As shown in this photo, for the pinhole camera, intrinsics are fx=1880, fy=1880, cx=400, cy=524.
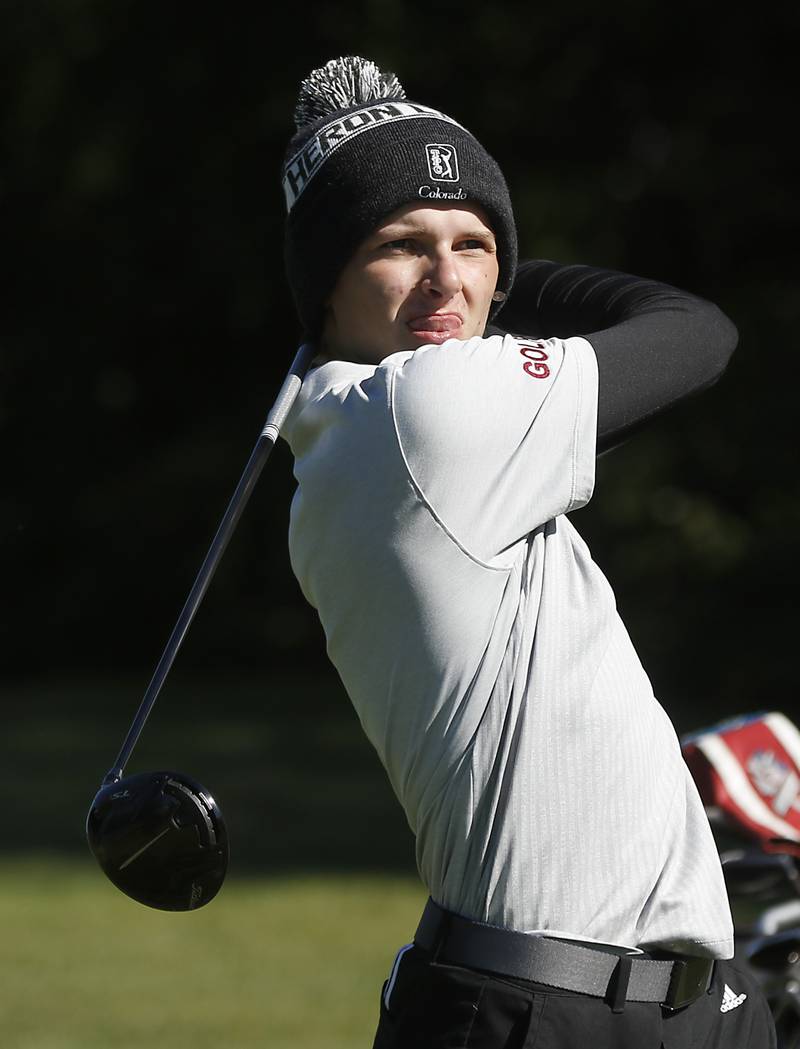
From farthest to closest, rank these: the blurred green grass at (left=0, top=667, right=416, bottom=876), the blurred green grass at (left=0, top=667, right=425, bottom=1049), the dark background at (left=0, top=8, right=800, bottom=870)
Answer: the dark background at (left=0, top=8, right=800, bottom=870) < the blurred green grass at (left=0, top=667, right=416, bottom=876) < the blurred green grass at (left=0, top=667, right=425, bottom=1049)

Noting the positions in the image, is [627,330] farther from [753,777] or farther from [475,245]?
[753,777]

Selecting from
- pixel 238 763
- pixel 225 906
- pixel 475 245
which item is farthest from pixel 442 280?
pixel 238 763

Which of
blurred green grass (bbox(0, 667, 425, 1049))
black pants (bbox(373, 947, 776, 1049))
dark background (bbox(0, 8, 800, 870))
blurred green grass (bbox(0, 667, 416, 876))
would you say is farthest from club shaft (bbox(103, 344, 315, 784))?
dark background (bbox(0, 8, 800, 870))

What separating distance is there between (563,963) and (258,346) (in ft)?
56.0

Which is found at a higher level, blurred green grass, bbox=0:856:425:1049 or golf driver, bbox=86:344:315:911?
golf driver, bbox=86:344:315:911

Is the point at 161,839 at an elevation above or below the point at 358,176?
below

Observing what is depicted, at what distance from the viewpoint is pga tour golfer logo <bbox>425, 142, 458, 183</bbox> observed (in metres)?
2.52

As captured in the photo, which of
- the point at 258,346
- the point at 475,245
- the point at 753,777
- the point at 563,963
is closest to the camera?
the point at 563,963

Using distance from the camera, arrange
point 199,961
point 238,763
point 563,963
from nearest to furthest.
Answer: point 563,963 < point 199,961 < point 238,763

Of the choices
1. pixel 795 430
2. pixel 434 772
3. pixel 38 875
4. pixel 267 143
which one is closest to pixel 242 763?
pixel 38 875

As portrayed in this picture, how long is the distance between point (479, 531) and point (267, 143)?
15.7 meters

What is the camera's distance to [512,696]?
A: 7.48ft

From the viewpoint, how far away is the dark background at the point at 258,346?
1329 centimetres

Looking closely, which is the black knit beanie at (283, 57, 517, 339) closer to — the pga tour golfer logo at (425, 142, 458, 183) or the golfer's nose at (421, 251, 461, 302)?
the pga tour golfer logo at (425, 142, 458, 183)
